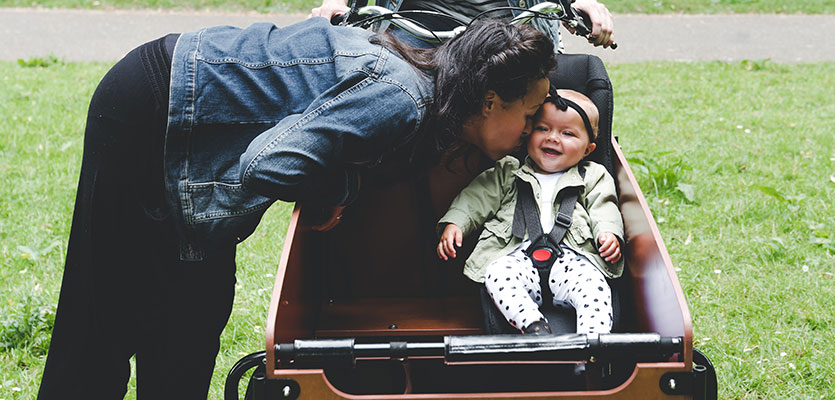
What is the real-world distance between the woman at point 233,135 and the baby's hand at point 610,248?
15.7 inches

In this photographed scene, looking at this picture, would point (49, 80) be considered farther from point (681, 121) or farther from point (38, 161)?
point (681, 121)

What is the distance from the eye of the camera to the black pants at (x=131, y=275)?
2154 millimetres

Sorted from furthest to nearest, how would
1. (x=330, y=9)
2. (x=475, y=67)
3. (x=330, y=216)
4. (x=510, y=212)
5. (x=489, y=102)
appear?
(x=330, y=9)
(x=510, y=212)
(x=330, y=216)
(x=489, y=102)
(x=475, y=67)

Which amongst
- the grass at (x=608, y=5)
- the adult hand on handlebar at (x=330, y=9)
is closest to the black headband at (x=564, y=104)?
the adult hand on handlebar at (x=330, y=9)

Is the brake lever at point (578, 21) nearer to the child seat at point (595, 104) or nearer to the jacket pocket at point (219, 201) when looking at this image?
the child seat at point (595, 104)

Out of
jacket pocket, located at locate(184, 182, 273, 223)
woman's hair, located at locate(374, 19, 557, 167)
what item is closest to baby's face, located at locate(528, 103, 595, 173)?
woman's hair, located at locate(374, 19, 557, 167)

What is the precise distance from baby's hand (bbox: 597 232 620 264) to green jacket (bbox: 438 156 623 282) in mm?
33

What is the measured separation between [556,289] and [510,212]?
308mm

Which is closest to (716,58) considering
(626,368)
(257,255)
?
(257,255)

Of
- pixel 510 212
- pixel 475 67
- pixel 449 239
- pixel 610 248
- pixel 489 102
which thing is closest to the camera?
pixel 475 67

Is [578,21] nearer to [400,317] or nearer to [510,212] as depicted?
[510,212]

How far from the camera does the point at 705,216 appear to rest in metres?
4.33

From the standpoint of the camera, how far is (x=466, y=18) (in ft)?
9.18

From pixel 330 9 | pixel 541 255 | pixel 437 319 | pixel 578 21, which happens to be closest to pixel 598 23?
pixel 578 21
